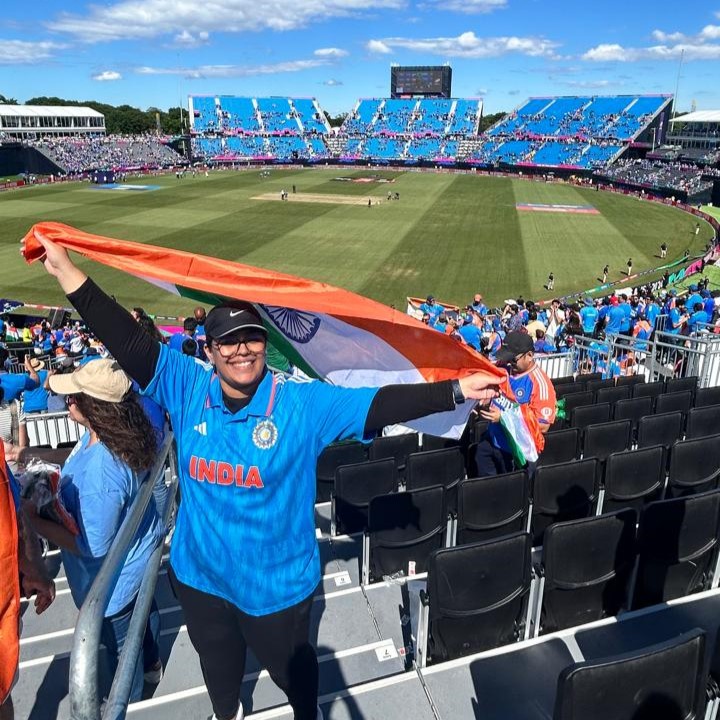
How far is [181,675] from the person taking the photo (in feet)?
10.9

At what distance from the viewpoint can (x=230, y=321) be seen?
2.26m

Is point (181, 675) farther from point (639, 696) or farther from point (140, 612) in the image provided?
point (639, 696)

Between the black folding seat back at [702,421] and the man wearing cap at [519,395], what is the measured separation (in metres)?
2.84

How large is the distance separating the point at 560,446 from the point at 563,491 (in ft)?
4.13

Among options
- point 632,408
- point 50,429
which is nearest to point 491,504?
point 632,408

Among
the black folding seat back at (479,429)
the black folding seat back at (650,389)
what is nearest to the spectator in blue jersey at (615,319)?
the black folding seat back at (650,389)

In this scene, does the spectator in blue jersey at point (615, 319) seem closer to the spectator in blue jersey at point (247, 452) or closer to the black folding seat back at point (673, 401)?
the black folding seat back at point (673, 401)

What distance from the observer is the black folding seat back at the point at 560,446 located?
5.83m

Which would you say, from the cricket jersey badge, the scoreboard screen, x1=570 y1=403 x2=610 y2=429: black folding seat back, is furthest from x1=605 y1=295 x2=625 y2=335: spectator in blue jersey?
the scoreboard screen

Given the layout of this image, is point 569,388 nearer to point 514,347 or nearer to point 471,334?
point 471,334

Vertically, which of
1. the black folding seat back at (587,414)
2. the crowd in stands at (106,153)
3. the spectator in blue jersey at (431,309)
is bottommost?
the spectator in blue jersey at (431,309)

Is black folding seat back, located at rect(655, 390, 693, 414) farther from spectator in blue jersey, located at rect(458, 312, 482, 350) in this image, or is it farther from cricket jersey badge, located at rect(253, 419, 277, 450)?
cricket jersey badge, located at rect(253, 419, 277, 450)

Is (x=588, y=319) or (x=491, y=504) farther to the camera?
(x=588, y=319)

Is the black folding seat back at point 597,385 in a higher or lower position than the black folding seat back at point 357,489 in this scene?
lower
